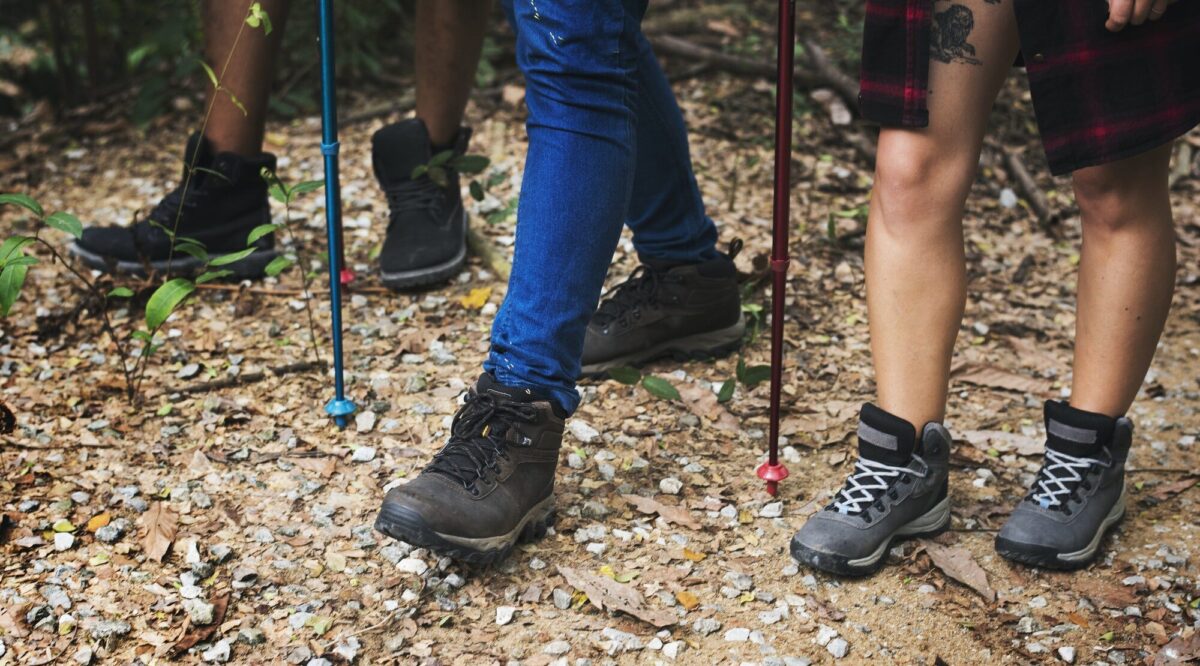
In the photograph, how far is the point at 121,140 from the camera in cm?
442

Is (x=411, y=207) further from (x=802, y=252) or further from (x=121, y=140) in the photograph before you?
(x=121, y=140)

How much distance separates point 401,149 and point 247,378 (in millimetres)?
809

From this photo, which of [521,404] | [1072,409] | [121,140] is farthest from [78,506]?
[121,140]

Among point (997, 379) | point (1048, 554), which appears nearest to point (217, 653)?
point (1048, 554)

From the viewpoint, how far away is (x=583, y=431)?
8.68ft

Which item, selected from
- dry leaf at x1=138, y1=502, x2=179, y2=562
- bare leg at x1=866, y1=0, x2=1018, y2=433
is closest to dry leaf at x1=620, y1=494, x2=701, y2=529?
bare leg at x1=866, y1=0, x2=1018, y2=433

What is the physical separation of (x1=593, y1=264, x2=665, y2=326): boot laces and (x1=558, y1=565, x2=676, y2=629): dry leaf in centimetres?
86

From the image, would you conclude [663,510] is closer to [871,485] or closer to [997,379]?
[871,485]

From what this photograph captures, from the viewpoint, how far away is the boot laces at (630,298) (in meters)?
2.87

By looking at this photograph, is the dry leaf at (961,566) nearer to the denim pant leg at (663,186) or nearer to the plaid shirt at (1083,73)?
the plaid shirt at (1083,73)

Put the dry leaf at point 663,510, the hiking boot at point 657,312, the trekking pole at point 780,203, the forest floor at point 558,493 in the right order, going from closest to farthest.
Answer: the forest floor at point 558,493 < the trekking pole at point 780,203 < the dry leaf at point 663,510 < the hiking boot at point 657,312

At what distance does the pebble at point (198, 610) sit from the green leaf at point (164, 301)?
668mm

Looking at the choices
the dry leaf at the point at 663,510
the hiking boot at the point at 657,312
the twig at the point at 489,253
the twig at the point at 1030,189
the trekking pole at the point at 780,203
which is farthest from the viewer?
the twig at the point at 1030,189

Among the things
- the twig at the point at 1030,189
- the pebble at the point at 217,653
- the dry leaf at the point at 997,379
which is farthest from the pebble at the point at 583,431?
the twig at the point at 1030,189
